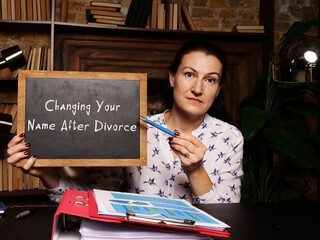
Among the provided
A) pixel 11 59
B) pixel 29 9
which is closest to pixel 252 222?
pixel 11 59

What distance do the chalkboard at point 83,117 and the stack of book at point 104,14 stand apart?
1939mm

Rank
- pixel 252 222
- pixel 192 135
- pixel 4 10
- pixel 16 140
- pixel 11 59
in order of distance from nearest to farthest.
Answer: pixel 252 222 → pixel 16 140 → pixel 192 135 → pixel 11 59 → pixel 4 10

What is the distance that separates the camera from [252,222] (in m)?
0.89

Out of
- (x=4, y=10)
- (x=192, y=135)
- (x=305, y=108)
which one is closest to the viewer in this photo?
(x=192, y=135)

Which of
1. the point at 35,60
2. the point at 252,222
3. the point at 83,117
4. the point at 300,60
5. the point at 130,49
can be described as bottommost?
the point at 252,222

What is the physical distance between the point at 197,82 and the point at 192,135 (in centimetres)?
34

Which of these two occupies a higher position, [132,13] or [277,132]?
[132,13]

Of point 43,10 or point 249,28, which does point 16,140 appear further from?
point 249,28

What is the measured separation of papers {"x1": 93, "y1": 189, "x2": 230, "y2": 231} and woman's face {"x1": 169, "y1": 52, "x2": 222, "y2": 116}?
2.52 ft

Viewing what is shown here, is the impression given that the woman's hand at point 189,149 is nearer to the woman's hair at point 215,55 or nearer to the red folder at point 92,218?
the red folder at point 92,218

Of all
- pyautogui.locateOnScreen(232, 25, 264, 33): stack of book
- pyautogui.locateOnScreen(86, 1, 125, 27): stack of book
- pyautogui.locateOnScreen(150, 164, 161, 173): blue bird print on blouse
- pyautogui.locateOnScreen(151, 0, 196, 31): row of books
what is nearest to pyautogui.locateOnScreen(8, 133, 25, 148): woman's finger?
pyautogui.locateOnScreen(150, 164, 161, 173): blue bird print on blouse

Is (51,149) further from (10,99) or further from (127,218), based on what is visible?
(10,99)

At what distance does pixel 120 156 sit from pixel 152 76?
2105 millimetres

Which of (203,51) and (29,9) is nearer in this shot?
(203,51)
